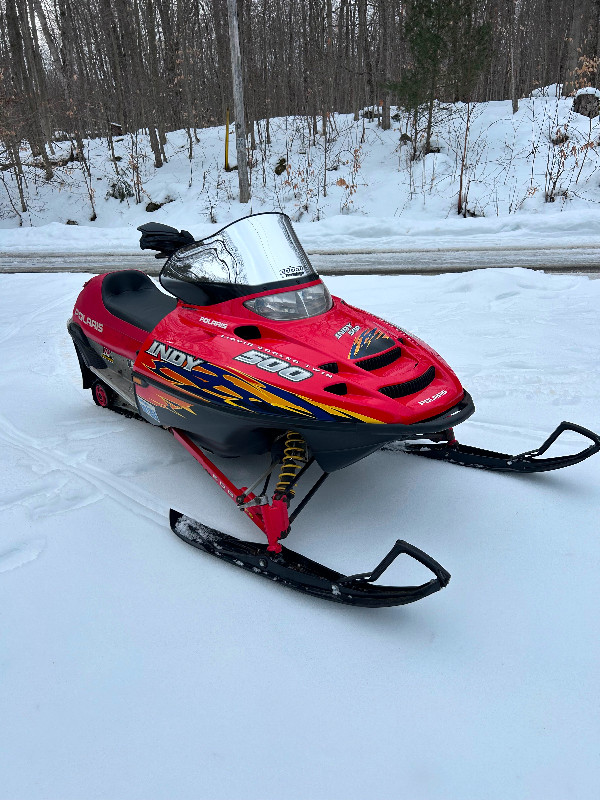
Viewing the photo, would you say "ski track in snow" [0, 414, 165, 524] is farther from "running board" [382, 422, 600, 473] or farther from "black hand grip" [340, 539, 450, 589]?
"running board" [382, 422, 600, 473]

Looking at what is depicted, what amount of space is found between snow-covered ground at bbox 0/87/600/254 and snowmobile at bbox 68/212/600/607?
23.0ft

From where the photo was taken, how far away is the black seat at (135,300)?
3535 mm

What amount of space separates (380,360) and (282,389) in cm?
50

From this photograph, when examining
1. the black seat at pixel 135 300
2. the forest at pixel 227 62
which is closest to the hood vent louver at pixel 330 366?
the black seat at pixel 135 300

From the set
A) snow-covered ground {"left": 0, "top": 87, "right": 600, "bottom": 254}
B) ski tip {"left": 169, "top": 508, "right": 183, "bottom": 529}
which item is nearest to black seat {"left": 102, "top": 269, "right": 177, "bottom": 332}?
ski tip {"left": 169, "top": 508, "right": 183, "bottom": 529}

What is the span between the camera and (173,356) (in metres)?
2.86

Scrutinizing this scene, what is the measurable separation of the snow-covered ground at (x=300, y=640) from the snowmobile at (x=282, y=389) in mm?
129

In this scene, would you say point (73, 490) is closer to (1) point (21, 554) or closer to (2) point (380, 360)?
(1) point (21, 554)

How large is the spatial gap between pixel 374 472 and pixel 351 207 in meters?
11.2

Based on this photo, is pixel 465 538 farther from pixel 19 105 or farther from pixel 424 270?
pixel 19 105

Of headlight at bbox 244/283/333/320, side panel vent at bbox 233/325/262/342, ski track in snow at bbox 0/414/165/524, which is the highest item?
headlight at bbox 244/283/333/320

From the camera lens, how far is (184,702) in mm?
1828

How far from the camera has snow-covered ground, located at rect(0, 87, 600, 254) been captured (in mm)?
10594

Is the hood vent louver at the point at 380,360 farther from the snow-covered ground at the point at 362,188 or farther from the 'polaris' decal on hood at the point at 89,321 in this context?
the snow-covered ground at the point at 362,188
